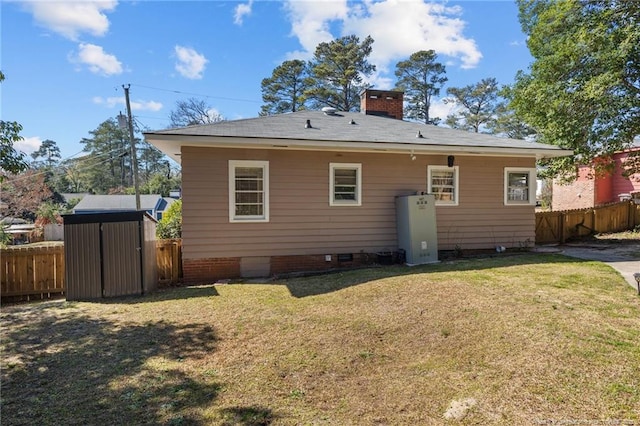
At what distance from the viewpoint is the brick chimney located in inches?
517

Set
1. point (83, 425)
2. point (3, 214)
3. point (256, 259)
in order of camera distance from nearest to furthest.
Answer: point (83, 425)
point (256, 259)
point (3, 214)

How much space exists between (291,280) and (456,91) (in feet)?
111

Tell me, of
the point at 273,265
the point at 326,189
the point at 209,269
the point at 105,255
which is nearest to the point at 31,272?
the point at 105,255

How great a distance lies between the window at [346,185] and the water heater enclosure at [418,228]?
1.10m

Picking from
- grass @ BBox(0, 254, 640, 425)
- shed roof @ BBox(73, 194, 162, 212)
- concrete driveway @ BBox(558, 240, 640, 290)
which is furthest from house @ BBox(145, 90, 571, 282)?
shed roof @ BBox(73, 194, 162, 212)

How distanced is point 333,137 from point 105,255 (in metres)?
5.33

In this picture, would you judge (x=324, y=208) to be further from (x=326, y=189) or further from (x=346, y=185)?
(x=346, y=185)

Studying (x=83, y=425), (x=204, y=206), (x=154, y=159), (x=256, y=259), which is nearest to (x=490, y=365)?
(x=83, y=425)

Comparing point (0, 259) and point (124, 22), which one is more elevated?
point (124, 22)

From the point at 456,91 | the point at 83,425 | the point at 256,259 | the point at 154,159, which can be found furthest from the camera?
the point at 154,159

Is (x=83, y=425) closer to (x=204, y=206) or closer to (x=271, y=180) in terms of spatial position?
(x=204, y=206)

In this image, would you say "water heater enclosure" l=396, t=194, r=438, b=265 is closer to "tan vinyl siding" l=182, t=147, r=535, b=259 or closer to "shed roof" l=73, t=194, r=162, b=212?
"tan vinyl siding" l=182, t=147, r=535, b=259

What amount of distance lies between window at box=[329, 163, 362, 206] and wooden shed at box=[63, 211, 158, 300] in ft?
13.9

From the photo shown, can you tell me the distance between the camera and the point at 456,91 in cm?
3534
